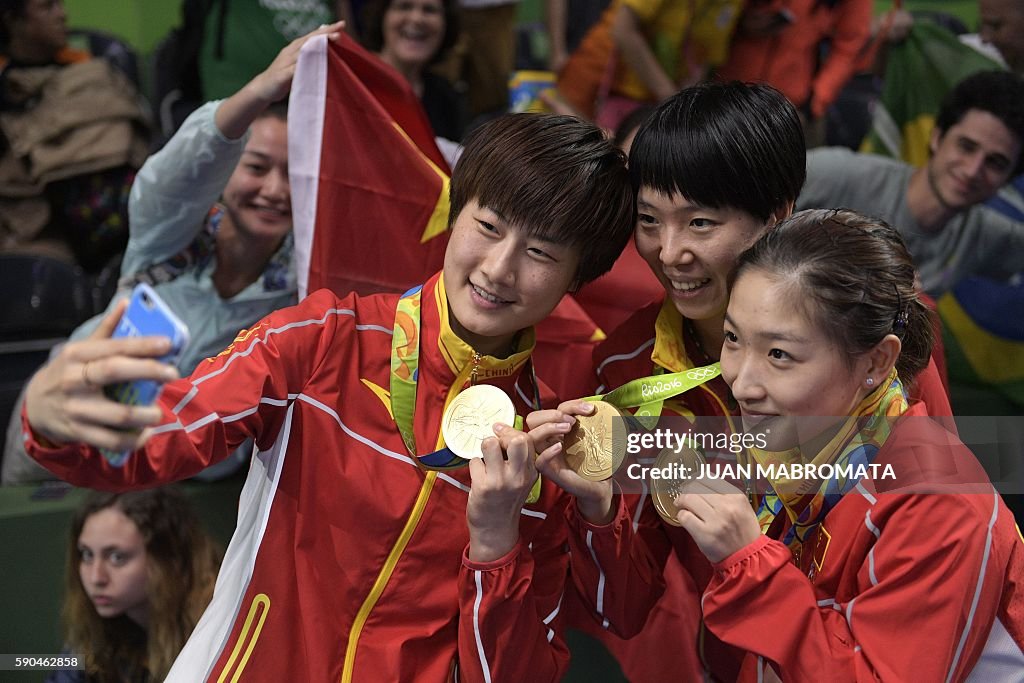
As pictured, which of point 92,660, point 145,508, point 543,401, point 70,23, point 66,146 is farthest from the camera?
point 70,23

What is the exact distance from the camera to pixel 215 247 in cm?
243

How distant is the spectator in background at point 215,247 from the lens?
2203 millimetres

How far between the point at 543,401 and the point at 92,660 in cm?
104

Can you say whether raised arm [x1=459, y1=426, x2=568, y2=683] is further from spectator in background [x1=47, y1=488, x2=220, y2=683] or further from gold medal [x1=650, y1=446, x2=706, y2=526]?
spectator in background [x1=47, y1=488, x2=220, y2=683]

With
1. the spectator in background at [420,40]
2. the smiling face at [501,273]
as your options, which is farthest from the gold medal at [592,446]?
the spectator in background at [420,40]

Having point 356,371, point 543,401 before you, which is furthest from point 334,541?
point 543,401

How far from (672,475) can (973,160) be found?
188 centimetres

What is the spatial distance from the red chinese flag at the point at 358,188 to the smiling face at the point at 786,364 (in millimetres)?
808

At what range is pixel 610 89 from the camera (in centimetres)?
352

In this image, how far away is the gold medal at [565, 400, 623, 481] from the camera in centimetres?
151

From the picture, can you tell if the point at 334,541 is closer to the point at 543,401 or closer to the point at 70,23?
the point at 543,401

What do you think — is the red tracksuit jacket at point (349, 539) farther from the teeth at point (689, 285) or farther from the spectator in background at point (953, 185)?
the spectator in background at point (953, 185)

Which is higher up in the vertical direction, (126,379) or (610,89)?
(126,379)

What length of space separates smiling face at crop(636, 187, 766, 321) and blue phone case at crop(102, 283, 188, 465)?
0.79 metres
